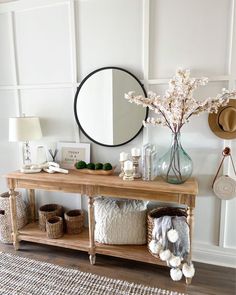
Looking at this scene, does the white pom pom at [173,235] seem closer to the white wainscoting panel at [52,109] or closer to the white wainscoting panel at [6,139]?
the white wainscoting panel at [52,109]

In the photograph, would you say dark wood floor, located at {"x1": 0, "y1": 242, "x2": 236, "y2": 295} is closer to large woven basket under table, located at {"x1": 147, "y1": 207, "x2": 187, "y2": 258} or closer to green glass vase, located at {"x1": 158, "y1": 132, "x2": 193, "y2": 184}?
large woven basket under table, located at {"x1": 147, "y1": 207, "x2": 187, "y2": 258}

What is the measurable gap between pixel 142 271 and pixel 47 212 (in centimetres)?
107

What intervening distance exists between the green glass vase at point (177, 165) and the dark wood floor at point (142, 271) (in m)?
0.82

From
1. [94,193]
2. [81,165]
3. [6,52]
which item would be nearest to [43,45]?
[6,52]

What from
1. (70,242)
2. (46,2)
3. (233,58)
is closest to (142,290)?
(70,242)

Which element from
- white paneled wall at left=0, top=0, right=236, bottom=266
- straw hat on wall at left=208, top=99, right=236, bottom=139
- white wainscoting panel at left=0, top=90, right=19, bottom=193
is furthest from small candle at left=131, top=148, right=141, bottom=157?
white wainscoting panel at left=0, top=90, right=19, bottom=193

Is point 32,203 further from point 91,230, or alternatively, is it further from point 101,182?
point 101,182

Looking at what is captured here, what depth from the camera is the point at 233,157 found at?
215 cm

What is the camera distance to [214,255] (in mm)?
2305

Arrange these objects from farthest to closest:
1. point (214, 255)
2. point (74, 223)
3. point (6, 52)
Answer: point (6, 52) → point (74, 223) → point (214, 255)

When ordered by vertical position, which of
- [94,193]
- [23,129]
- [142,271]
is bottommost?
[142,271]

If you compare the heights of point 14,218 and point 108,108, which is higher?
point 108,108

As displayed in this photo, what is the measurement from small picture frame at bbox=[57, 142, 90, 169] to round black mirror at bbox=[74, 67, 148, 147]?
0.50 ft

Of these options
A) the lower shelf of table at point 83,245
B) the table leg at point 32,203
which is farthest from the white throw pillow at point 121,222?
the table leg at point 32,203
